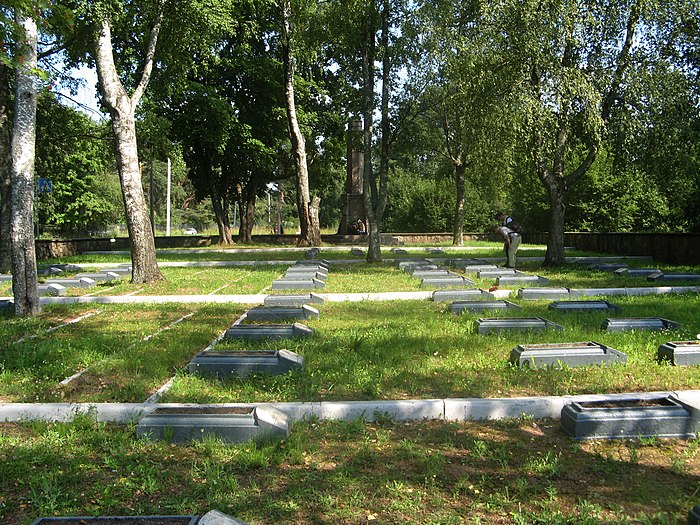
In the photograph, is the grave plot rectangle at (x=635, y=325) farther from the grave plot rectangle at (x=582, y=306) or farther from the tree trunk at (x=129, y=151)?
the tree trunk at (x=129, y=151)

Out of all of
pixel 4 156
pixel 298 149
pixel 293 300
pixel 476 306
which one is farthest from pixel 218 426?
pixel 298 149

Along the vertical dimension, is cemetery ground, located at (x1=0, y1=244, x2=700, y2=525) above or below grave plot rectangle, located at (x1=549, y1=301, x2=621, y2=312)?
below

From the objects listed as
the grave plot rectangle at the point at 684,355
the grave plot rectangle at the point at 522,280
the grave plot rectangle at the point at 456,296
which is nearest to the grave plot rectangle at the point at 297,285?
the grave plot rectangle at the point at 456,296

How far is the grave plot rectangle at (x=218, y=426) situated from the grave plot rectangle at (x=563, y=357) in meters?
2.70

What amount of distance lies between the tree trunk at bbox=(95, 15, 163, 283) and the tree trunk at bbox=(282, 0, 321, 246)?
37.7 feet

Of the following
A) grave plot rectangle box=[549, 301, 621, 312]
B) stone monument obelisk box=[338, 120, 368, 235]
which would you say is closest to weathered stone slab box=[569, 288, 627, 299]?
grave plot rectangle box=[549, 301, 621, 312]

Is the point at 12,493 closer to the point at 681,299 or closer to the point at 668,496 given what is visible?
the point at 668,496

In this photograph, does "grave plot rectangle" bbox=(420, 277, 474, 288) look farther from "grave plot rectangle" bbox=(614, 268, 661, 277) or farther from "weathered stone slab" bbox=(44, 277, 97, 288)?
"weathered stone slab" bbox=(44, 277, 97, 288)

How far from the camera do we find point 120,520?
279 cm

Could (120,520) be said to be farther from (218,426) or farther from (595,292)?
(595,292)

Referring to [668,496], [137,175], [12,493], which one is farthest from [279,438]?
[137,175]

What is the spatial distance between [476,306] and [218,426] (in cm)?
576

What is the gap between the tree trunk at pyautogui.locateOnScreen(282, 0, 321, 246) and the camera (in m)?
23.7

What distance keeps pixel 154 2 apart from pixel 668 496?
1315 cm
